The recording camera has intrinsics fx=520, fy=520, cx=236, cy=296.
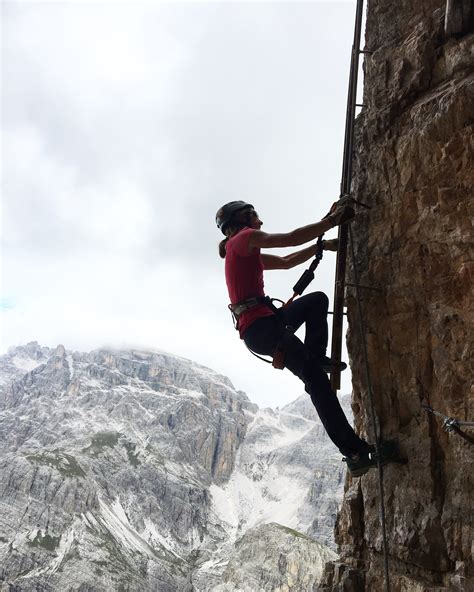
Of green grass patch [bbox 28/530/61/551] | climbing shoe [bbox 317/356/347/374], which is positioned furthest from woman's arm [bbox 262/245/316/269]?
green grass patch [bbox 28/530/61/551]

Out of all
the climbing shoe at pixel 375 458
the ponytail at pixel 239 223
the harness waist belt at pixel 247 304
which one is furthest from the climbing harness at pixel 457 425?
the ponytail at pixel 239 223

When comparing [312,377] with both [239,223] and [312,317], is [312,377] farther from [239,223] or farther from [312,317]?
[239,223]

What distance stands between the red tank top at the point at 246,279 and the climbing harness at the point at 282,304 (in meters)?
0.07

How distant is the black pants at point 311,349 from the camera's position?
20.3ft

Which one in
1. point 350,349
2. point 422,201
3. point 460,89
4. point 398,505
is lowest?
point 398,505

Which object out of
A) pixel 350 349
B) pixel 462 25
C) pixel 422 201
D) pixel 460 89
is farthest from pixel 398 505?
pixel 462 25

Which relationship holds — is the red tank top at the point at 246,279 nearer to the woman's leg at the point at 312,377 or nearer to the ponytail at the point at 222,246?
the woman's leg at the point at 312,377

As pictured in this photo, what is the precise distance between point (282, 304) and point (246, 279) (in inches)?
38.3

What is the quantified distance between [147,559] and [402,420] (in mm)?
208112

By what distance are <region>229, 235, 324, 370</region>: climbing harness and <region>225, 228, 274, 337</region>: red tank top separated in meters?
0.07

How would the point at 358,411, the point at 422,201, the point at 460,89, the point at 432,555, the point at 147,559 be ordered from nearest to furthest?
the point at 432,555
the point at 460,89
the point at 422,201
the point at 358,411
the point at 147,559

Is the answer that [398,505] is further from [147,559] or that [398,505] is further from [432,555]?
[147,559]

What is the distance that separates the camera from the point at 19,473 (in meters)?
192

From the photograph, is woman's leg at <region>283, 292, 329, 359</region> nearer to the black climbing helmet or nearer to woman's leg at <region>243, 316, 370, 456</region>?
woman's leg at <region>243, 316, 370, 456</region>
